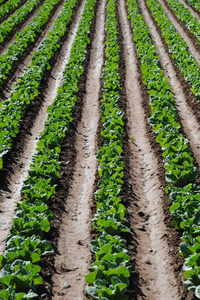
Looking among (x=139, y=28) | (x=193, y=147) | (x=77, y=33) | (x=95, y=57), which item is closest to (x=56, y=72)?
(x=95, y=57)

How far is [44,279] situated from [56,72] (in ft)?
40.5

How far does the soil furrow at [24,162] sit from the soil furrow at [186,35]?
6.12 meters

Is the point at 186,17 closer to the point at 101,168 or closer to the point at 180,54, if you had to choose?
the point at 180,54

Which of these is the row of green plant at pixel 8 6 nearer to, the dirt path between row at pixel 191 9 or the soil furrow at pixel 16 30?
the soil furrow at pixel 16 30

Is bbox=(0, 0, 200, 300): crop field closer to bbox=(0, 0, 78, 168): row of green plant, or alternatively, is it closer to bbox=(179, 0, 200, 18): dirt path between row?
bbox=(0, 0, 78, 168): row of green plant

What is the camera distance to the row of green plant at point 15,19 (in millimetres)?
23366

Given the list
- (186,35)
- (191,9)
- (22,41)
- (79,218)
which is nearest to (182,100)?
(79,218)

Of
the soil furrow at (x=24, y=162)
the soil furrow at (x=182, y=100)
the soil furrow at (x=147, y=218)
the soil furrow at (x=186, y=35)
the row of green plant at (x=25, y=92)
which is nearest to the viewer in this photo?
the soil furrow at (x=147, y=218)

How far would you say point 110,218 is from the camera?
800cm

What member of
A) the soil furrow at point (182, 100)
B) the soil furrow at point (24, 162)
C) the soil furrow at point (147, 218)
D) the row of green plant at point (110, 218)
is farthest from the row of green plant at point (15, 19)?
the soil furrow at point (147, 218)

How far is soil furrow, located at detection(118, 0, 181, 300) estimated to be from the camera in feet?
23.6

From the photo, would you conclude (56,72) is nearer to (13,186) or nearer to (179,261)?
(13,186)

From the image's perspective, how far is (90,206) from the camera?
9.37 meters

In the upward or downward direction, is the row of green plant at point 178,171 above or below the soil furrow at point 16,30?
below
